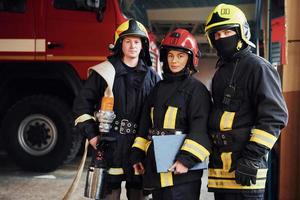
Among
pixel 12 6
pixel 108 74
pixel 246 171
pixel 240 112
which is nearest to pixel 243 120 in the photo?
pixel 240 112

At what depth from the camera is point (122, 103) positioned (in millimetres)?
2766

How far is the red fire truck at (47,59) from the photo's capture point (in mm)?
5141

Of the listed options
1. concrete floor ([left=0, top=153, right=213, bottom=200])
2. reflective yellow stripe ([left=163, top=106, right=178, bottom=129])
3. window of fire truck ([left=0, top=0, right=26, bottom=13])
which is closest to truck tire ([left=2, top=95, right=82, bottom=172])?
concrete floor ([left=0, top=153, right=213, bottom=200])

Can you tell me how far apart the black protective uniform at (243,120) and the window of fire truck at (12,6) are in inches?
145

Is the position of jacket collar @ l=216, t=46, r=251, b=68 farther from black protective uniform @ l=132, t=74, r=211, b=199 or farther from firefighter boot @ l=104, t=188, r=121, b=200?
firefighter boot @ l=104, t=188, r=121, b=200

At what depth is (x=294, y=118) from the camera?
11.7 feet

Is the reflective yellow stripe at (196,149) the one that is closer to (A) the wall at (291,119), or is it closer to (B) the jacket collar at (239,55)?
(B) the jacket collar at (239,55)

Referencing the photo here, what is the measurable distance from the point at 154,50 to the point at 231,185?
327cm

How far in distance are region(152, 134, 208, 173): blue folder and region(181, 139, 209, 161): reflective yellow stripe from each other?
0.06m

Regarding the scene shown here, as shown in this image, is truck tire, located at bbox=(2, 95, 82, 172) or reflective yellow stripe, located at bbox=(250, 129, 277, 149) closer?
reflective yellow stripe, located at bbox=(250, 129, 277, 149)

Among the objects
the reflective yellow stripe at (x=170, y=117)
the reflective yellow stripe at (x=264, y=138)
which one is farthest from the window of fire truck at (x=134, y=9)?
the reflective yellow stripe at (x=264, y=138)

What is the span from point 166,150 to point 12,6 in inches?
151

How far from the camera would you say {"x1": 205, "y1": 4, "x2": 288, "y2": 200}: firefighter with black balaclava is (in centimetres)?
212

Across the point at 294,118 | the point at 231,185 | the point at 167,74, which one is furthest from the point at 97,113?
the point at 294,118
